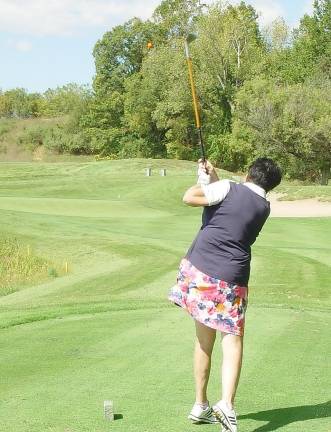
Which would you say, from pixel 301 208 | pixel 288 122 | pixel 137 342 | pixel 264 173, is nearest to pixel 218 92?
pixel 288 122

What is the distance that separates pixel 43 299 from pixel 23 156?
67673 mm

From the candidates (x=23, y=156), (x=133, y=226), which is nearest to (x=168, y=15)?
(x=23, y=156)

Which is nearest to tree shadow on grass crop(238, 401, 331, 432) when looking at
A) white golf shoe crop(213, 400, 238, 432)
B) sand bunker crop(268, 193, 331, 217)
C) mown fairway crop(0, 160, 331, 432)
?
mown fairway crop(0, 160, 331, 432)

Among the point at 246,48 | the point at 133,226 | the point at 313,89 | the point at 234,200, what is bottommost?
the point at 133,226

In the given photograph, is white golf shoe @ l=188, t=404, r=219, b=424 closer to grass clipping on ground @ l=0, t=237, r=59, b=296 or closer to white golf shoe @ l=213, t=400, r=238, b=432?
white golf shoe @ l=213, t=400, r=238, b=432

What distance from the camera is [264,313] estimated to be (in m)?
9.34

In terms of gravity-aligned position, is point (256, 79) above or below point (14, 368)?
above

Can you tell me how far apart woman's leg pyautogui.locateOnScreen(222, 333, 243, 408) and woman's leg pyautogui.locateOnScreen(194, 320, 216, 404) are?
0.14m

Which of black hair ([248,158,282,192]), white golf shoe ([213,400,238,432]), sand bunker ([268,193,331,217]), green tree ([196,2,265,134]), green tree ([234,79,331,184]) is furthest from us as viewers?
green tree ([196,2,265,134])

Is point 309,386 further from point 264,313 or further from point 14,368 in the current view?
point 264,313

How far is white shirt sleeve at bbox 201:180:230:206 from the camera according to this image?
16.5 ft

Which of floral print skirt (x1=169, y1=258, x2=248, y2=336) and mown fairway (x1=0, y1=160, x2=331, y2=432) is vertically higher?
floral print skirt (x1=169, y1=258, x2=248, y2=336)

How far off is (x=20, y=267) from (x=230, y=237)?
1320 cm

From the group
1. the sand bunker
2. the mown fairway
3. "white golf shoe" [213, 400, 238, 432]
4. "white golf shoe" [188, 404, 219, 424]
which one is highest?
"white golf shoe" [213, 400, 238, 432]
